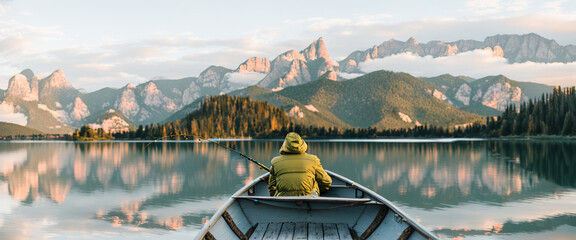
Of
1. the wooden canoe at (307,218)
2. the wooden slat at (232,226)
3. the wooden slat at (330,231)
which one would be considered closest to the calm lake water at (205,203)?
the wooden canoe at (307,218)

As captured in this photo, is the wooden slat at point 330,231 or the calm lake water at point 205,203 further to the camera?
the calm lake water at point 205,203

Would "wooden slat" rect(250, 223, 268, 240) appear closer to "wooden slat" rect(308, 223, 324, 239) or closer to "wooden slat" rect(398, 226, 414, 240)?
"wooden slat" rect(308, 223, 324, 239)

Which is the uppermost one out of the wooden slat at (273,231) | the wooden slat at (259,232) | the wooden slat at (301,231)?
the wooden slat at (301,231)

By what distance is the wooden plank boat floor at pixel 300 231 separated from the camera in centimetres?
1038

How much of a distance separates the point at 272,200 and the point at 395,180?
94.8 ft

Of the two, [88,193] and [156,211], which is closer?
[156,211]

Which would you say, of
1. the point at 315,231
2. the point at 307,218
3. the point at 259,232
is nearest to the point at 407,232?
the point at 315,231

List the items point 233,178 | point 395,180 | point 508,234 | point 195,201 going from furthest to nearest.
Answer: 1. point 233,178
2. point 395,180
3. point 195,201
4. point 508,234

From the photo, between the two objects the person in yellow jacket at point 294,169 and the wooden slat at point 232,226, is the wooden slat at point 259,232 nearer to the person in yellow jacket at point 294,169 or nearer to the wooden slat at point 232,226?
the wooden slat at point 232,226

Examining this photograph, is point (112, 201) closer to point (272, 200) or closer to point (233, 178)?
point (233, 178)

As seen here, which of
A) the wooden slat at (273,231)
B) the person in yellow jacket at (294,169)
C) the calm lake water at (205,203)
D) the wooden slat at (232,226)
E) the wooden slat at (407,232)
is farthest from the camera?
the calm lake water at (205,203)

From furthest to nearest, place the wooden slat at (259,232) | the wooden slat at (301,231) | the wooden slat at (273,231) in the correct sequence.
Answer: the wooden slat at (259,232), the wooden slat at (273,231), the wooden slat at (301,231)

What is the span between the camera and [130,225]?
18984 millimetres

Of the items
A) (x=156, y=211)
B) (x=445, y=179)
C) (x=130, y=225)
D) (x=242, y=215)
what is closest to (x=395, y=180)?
(x=445, y=179)
